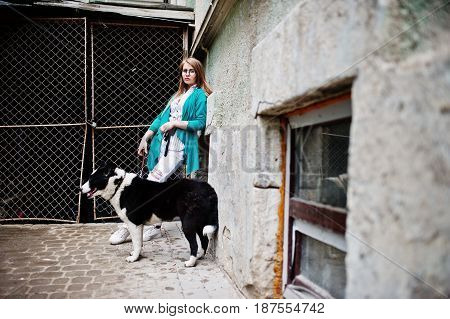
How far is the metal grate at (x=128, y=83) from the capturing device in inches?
188

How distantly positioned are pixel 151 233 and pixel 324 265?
2.48 meters

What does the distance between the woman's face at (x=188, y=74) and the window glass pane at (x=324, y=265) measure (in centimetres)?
213

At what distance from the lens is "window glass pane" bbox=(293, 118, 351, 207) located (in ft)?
5.11

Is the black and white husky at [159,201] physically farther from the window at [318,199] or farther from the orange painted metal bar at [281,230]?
the window at [318,199]

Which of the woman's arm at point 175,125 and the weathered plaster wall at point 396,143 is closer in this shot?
the weathered plaster wall at point 396,143

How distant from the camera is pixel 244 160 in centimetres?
212

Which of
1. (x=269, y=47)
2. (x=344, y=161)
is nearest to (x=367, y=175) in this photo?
(x=344, y=161)

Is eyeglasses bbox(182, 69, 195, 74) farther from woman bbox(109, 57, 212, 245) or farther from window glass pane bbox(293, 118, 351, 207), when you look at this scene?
window glass pane bbox(293, 118, 351, 207)

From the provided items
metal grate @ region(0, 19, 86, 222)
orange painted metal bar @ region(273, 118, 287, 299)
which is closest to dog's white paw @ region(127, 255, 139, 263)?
orange painted metal bar @ region(273, 118, 287, 299)

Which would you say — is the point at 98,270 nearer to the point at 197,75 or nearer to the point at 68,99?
the point at 197,75

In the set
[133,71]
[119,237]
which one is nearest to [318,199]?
[119,237]

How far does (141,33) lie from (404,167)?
4690 mm

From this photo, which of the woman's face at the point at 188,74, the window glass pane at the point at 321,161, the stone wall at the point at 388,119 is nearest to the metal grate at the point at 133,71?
the woman's face at the point at 188,74

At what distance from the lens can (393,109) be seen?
0.93 metres
